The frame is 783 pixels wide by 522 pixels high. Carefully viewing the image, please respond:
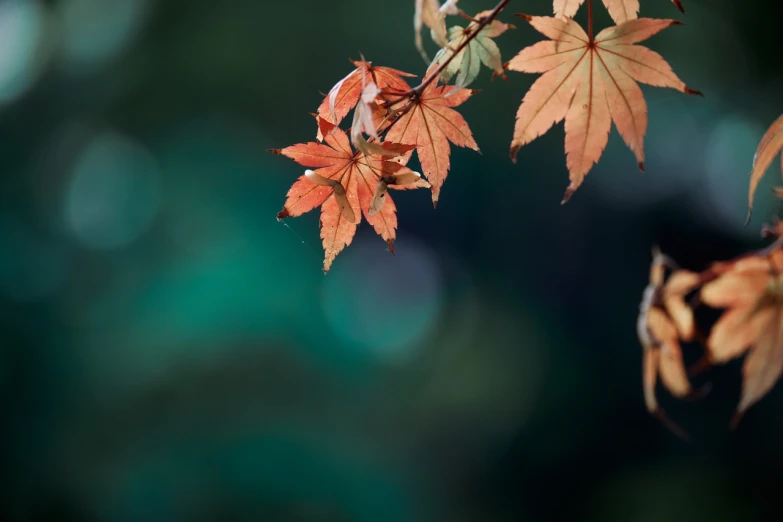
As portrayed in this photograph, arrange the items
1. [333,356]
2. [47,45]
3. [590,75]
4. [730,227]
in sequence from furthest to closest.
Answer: [47,45], [333,356], [730,227], [590,75]

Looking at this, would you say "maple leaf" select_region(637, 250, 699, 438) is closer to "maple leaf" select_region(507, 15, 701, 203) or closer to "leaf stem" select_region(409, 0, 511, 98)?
"maple leaf" select_region(507, 15, 701, 203)

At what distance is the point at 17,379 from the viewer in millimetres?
5355

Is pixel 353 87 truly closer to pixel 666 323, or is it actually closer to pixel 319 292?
pixel 666 323

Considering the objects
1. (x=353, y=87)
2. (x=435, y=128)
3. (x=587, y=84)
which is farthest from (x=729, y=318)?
(x=353, y=87)

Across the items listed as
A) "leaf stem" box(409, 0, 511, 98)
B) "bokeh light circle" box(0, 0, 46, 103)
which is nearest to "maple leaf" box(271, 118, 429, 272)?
"leaf stem" box(409, 0, 511, 98)

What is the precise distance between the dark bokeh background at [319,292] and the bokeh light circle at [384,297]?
0.03 m

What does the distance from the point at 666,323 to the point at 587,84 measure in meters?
0.52

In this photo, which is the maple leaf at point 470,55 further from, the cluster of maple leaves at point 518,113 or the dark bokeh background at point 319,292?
the dark bokeh background at point 319,292

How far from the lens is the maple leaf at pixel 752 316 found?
0.81 metres

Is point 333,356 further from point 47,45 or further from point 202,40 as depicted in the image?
point 47,45

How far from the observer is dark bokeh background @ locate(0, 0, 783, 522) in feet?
17.0

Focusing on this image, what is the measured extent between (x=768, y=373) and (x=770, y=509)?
502 cm

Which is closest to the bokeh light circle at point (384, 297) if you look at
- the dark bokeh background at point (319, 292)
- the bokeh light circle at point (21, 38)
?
the dark bokeh background at point (319, 292)

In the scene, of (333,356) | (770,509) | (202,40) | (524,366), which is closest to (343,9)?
(202,40)
